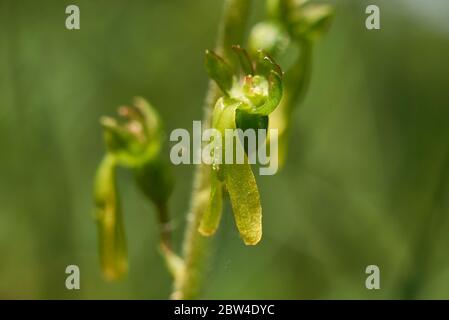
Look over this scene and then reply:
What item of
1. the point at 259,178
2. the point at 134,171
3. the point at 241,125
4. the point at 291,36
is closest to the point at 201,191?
the point at 134,171


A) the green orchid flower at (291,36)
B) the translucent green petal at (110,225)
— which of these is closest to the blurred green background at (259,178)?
the translucent green petal at (110,225)

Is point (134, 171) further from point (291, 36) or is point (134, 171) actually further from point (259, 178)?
point (259, 178)

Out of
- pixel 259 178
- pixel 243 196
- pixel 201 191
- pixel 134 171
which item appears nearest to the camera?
pixel 243 196

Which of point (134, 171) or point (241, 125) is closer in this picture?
point (241, 125)

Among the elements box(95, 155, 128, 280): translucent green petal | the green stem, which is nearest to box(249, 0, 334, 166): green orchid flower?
the green stem

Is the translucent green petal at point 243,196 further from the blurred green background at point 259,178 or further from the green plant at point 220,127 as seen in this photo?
the blurred green background at point 259,178

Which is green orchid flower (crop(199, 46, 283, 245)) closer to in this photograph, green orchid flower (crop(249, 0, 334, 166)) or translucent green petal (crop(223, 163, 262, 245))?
translucent green petal (crop(223, 163, 262, 245))

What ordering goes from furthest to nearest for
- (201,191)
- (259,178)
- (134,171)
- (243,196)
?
1. (259,178)
2. (134,171)
3. (201,191)
4. (243,196)
